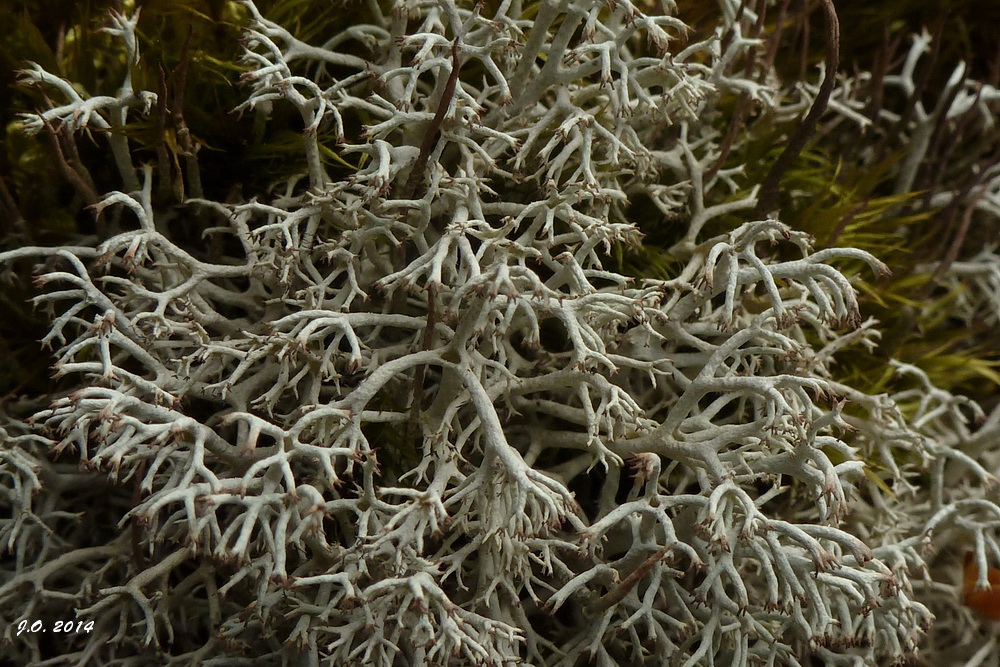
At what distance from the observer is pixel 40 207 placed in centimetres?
106

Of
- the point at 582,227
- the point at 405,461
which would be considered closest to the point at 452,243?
the point at 582,227

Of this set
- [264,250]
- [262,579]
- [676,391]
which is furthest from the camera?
[676,391]

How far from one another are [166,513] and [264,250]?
1.04 ft

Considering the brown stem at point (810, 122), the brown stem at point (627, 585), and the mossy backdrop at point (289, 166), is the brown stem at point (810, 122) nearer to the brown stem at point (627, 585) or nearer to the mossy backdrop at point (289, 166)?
the mossy backdrop at point (289, 166)

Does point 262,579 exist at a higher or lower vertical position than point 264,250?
lower

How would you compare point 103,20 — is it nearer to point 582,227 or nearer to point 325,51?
point 325,51

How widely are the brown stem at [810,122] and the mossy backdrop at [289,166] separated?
64 millimetres

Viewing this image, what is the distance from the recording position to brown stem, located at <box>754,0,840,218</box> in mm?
955

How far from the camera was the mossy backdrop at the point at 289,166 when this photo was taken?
100 centimetres

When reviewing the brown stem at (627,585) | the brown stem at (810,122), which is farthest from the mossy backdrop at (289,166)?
the brown stem at (627,585)

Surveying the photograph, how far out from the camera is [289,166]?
1030 millimetres

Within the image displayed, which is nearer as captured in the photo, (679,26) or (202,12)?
(679,26)

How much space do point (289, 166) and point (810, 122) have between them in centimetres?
62

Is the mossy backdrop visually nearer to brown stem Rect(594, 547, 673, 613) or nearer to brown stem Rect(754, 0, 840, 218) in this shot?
brown stem Rect(754, 0, 840, 218)
